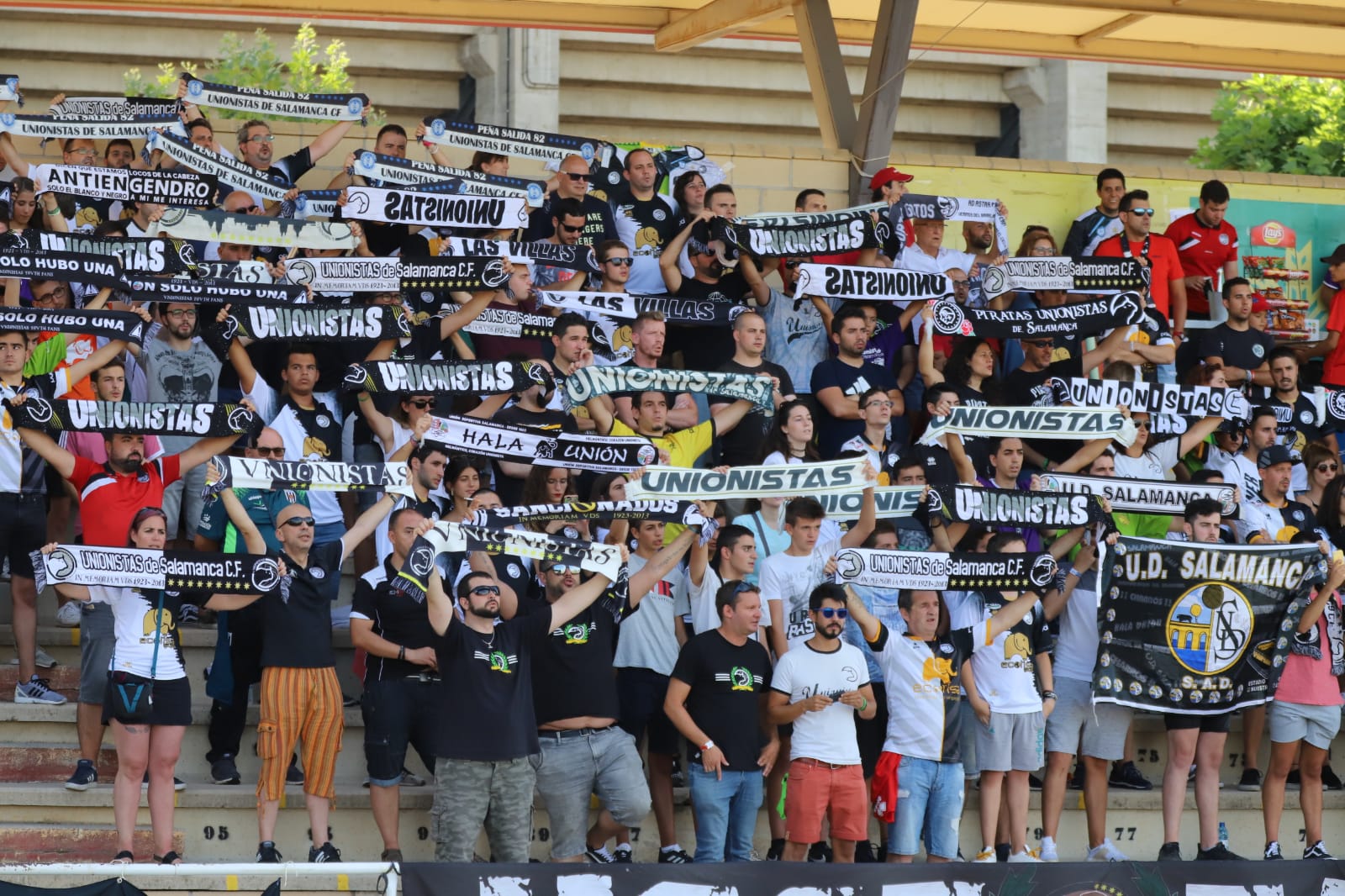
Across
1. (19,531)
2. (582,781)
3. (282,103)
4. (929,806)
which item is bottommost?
(929,806)

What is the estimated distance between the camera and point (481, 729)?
9.10 meters

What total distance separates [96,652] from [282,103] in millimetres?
5071

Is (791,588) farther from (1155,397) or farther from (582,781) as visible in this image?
(1155,397)

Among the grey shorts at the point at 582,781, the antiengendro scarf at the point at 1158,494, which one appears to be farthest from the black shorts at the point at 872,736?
the antiengendro scarf at the point at 1158,494

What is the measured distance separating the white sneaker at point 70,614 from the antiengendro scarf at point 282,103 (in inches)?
162

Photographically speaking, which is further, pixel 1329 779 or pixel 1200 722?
pixel 1329 779

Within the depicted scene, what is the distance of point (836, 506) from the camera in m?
10.5

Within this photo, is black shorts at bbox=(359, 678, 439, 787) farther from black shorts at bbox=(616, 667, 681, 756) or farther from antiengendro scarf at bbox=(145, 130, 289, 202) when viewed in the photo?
antiengendro scarf at bbox=(145, 130, 289, 202)

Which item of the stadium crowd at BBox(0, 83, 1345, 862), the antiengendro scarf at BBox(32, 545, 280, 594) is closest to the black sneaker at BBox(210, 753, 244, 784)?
the stadium crowd at BBox(0, 83, 1345, 862)

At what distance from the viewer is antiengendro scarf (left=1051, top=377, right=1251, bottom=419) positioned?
11891 mm

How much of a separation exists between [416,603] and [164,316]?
10.5 feet

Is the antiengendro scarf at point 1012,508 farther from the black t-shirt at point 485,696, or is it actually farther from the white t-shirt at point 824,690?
the black t-shirt at point 485,696

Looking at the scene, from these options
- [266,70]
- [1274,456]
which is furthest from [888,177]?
[266,70]

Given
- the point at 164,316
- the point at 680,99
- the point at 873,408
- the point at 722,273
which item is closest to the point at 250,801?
the point at 164,316
